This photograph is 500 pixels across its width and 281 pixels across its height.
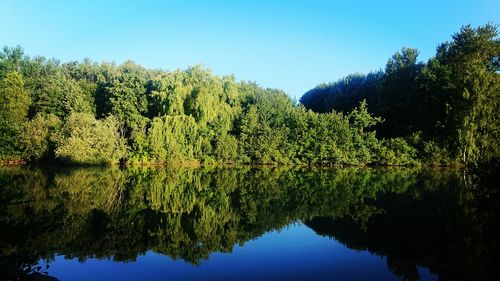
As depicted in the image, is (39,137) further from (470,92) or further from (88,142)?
(470,92)

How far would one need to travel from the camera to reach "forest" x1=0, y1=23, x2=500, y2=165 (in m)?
36.4

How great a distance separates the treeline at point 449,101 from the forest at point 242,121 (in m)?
0.11

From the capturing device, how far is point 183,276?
8.07m

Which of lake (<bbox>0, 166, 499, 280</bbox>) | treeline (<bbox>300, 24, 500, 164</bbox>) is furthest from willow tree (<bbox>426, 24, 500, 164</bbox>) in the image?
lake (<bbox>0, 166, 499, 280</bbox>)

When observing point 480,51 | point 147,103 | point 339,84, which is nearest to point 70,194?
point 147,103

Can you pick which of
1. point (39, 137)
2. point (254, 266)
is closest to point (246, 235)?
point (254, 266)

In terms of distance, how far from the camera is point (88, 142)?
3591cm

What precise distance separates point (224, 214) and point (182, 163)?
2664 centimetres

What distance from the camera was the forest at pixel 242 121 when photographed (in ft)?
120

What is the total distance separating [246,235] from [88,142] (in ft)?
95.2

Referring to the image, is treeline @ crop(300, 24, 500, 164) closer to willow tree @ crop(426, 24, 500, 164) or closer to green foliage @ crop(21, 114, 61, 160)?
willow tree @ crop(426, 24, 500, 164)

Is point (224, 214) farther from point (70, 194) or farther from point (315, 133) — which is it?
point (315, 133)

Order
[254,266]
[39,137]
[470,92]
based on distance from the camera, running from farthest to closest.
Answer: [39,137]
[470,92]
[254,266]

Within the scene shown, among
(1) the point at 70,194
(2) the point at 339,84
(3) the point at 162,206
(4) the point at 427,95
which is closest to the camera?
(3) the point at 162,206
